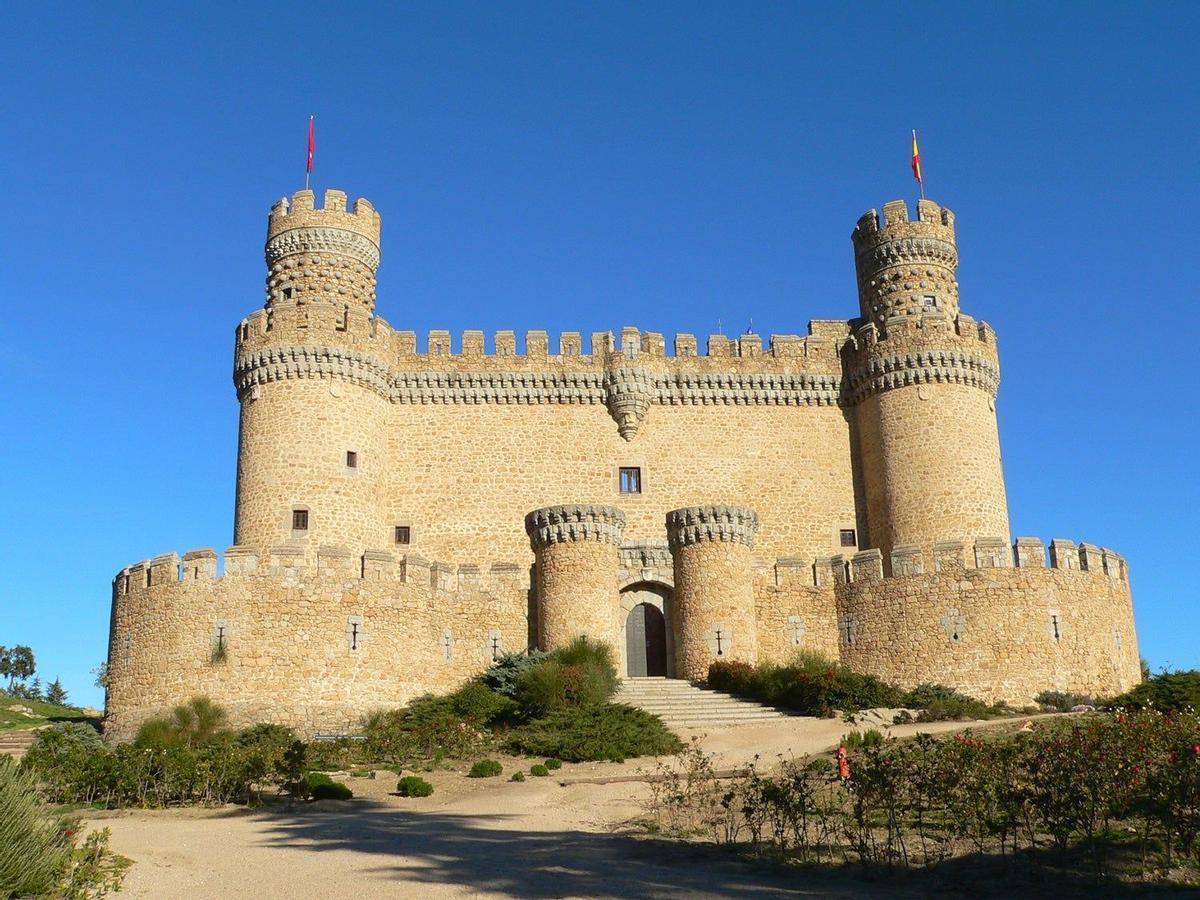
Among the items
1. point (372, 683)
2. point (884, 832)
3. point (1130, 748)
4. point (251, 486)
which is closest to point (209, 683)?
point (372, 683)

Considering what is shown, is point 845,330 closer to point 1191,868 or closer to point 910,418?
point 910,418

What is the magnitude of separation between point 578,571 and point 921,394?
9.96m

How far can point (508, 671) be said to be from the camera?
22.7 metres

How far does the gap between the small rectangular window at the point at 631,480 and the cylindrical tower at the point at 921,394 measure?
581cm

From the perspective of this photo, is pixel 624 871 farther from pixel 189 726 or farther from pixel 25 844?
pixel 189 726

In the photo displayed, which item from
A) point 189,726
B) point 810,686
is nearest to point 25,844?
point 189,726

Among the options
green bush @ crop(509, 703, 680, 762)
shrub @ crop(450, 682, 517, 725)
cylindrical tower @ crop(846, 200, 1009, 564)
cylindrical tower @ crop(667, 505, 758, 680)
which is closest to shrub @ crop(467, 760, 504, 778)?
green bush @ crop(509, 703, 680, 762)

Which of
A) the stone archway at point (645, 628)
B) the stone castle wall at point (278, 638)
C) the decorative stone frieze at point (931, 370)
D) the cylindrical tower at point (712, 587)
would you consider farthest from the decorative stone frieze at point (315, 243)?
the decorative stone frieze at point (931, 370)

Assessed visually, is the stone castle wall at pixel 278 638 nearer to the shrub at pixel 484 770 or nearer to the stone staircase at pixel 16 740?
the stone staircase at pixel 16 740

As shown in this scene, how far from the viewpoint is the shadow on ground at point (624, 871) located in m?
9.27

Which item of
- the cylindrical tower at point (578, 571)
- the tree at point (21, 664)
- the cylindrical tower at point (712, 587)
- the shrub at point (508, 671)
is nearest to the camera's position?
the shrub at point (508, 671)

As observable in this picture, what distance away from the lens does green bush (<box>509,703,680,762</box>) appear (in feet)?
60.4

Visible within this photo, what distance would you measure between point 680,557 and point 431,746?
8018 millimetres

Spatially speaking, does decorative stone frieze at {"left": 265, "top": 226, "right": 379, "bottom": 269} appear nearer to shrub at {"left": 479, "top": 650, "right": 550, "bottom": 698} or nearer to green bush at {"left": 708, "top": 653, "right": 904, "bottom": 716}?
shrub at {"left": 479, "top": 650, "right": 550, "bottom": 698}
